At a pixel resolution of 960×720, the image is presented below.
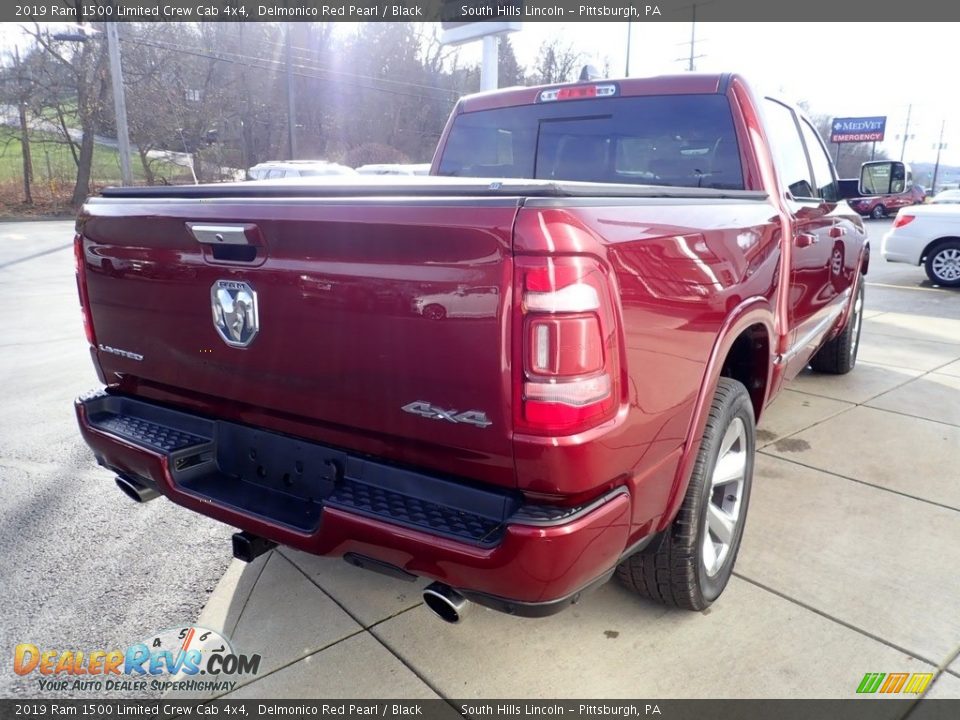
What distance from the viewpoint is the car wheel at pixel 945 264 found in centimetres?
1141

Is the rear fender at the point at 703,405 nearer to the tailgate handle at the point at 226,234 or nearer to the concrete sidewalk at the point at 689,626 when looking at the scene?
the concrete sidewalk at the point at 689,626

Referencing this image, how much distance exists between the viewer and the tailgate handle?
6.77ft

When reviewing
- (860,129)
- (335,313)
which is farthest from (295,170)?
(860,129)

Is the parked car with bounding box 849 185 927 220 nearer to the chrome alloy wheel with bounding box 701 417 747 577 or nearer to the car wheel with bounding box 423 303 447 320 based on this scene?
the chrome alloy wheel with bounding box 701 417 747 577

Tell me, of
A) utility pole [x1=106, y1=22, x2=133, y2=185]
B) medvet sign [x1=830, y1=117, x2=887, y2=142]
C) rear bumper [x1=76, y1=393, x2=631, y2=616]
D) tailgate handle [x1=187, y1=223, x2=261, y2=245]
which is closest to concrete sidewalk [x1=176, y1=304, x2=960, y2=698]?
rear bumper [x1=76, y1=393, x2=631, y2=616]

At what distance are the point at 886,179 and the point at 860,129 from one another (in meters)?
59.9

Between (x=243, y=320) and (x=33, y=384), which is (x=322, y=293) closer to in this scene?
(x=243, y=320)

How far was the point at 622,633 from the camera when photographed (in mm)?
2600

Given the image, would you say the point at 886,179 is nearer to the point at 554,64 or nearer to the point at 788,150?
the point at 788,150

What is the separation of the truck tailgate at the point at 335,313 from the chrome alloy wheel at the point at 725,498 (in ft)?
3.87

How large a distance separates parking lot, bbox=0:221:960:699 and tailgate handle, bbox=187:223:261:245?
1452 millimetres

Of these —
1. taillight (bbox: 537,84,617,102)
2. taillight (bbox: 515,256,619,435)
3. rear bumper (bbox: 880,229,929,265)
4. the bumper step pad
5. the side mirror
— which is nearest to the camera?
taillight (bbox: 515,256,619,435)

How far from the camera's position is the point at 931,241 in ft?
37.8

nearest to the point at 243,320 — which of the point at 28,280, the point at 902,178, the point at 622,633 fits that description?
the point at 622,633
